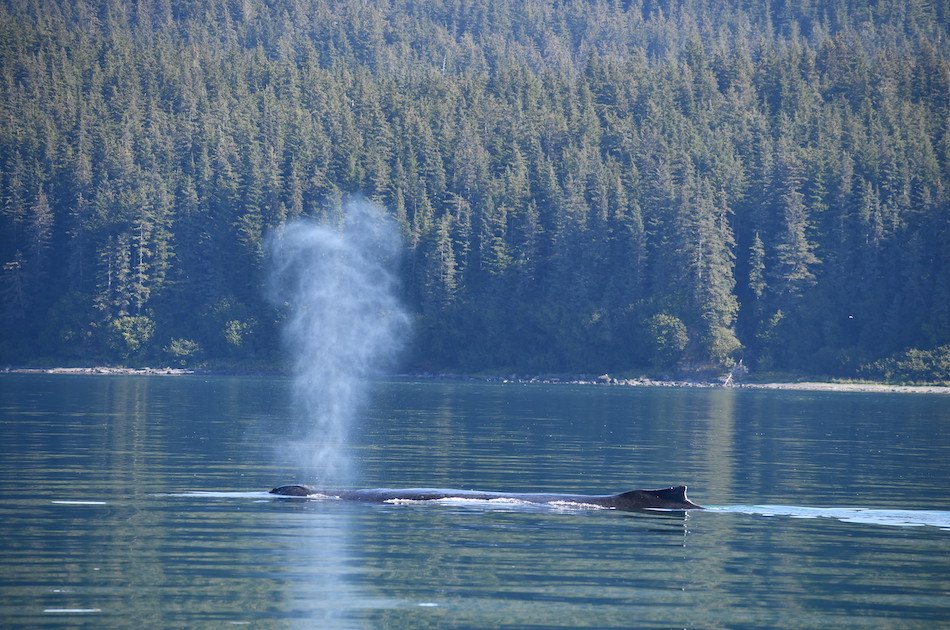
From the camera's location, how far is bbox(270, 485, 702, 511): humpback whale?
4034 centimetres

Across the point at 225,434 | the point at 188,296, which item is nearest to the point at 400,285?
the point at 188,296

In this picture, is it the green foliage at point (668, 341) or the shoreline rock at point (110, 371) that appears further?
the green foliage at point (668, 341)

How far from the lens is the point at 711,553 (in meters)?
33.4

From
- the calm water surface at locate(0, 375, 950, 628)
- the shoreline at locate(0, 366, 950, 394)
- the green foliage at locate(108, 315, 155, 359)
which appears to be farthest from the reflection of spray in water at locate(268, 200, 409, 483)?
the calm water surface at locate(0, 375, 950, 628)

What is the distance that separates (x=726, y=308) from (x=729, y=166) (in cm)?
3023

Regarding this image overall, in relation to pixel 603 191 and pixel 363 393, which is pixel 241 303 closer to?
pixel 603 191

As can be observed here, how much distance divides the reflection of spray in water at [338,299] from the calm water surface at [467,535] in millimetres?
58792

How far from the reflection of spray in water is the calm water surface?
193 feet

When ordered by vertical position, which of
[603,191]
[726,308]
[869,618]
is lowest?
[869,618]

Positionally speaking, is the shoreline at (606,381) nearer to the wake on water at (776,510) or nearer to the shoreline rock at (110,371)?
the shoreline rock at (110,371)

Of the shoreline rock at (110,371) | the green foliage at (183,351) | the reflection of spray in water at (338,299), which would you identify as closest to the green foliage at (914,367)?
the reflection of spray in water at (338,299)

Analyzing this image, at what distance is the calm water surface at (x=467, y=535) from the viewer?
27.2 m

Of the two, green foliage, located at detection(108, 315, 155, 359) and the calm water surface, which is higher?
green foliage, located at detection(108, 315, 155, 359)

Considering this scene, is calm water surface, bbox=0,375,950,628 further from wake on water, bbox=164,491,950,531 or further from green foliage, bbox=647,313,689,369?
green foliage, bbox=647,313,689,369
